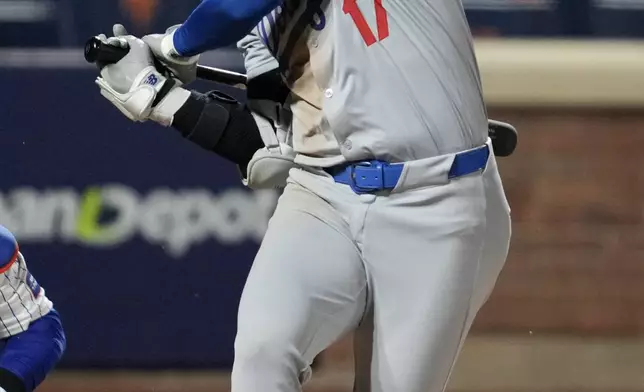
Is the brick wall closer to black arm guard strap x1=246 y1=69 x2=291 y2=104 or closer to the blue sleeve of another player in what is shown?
black arm guard strap x1=246 y1=69 x2=291 y2=104

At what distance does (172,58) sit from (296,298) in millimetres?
402

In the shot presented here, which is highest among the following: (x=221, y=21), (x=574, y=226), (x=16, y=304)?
(x=221, y=21)

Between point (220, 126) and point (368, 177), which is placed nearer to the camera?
point (368, 177)

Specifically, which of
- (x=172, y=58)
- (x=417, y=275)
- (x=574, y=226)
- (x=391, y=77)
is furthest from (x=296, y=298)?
(x=574, y=226)

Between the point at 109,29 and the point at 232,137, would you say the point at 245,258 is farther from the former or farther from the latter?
the point at 232,137

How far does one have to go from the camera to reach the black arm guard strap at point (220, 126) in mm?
1388

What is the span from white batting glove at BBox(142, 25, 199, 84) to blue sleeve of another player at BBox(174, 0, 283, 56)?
0.16 ft

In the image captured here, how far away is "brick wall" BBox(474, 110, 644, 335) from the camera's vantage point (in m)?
2.49

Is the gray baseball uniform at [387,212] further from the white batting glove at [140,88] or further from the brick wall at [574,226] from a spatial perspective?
the brick wall at [574,226]

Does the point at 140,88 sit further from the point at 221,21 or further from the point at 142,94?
the point at 221,21

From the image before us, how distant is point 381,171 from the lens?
1.27 m

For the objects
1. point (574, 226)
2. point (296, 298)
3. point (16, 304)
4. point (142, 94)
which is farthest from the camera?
point (574, 226)

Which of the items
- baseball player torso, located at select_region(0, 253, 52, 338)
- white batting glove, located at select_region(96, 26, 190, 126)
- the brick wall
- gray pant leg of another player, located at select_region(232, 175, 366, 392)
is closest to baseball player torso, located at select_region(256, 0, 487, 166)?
gray pant leg of another player, located at select_region(232, 175, 366, 392)

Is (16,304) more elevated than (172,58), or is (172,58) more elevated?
(172,58)
